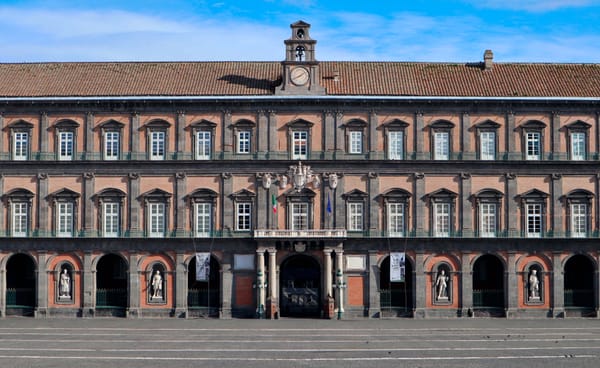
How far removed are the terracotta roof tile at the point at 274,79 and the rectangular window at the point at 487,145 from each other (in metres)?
2.67

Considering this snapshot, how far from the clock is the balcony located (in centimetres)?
980

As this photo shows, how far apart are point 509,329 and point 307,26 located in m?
25.1

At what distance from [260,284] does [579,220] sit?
842 inches

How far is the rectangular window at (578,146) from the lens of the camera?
72062mm

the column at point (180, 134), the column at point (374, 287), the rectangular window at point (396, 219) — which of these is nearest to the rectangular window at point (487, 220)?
the rectangular window at point (396, 219)

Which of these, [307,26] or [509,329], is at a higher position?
[307,26]

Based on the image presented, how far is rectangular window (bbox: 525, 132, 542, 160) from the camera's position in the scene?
72.0m

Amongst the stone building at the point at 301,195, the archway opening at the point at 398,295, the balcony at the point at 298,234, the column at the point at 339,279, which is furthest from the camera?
the archway opening at the point at 398,295

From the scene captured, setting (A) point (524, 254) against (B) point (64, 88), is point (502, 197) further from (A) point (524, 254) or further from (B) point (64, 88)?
(B) point (64, 88)

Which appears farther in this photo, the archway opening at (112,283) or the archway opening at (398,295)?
the archway opening at (112,283)

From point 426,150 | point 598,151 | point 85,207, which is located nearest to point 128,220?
point 85,207

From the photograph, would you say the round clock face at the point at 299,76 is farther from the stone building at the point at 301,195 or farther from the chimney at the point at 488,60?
the chimney at the point at 488,60

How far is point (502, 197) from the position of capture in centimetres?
7156

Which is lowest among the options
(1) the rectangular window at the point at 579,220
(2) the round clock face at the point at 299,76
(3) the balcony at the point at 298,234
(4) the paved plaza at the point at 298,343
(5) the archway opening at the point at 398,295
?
(4) the paved plaza at the point at 298,343
